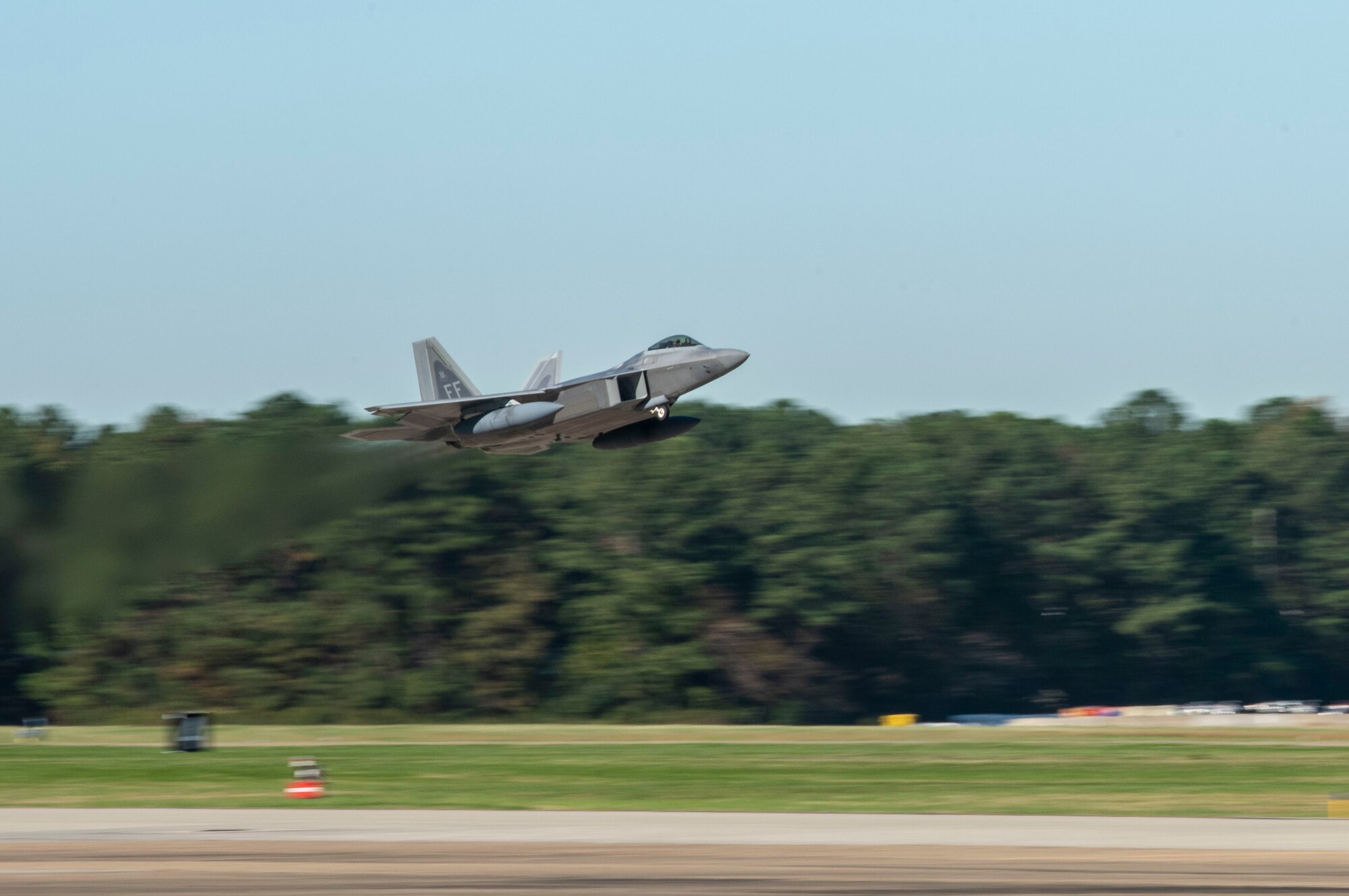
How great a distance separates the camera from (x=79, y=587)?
50.8 meters

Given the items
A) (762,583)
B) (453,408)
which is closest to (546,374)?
(453,408)

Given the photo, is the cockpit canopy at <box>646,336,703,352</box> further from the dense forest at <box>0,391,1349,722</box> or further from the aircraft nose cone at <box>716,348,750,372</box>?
the dense forest at <box>0,391,1349,722</box>

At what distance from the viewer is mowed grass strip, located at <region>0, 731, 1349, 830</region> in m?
30.0

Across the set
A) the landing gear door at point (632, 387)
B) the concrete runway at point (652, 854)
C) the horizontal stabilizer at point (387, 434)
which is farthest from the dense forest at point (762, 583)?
the concrete runway at point (652, 854)

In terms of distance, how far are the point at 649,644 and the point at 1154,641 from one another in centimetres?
2990

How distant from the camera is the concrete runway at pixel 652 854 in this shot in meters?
19.1

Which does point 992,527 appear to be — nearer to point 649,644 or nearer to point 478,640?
point 649,644

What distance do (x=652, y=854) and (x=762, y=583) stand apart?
65.9m

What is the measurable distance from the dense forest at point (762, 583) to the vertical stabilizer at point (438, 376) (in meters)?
27.7

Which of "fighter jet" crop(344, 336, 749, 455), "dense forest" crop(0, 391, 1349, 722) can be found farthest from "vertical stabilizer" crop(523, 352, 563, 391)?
"dense forest" crop(0, 391, 1349, 722)

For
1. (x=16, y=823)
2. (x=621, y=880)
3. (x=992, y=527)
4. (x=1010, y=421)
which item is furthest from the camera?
(x=1010, y=421)

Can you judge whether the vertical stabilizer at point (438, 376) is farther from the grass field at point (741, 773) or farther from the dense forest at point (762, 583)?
the dense forest at point (762, 583)

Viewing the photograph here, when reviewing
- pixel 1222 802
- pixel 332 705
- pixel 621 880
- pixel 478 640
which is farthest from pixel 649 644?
pixel 621 880

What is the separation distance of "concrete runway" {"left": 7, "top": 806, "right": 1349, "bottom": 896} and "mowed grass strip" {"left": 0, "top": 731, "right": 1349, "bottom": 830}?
216 cm
